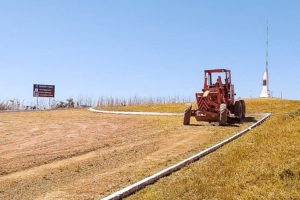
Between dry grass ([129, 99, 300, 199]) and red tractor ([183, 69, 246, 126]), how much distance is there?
9.05 metres

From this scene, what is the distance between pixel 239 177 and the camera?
9688 millimetres

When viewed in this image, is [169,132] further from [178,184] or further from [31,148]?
[178,184]

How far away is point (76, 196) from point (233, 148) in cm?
651

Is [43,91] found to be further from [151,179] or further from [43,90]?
[151,179]

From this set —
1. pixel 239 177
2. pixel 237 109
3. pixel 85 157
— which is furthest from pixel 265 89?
pixel 239 177

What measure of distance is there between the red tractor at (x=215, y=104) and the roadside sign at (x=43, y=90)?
33850mm

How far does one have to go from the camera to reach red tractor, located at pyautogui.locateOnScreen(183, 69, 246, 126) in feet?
74.8

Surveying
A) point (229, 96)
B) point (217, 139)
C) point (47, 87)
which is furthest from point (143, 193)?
point (47, 87)

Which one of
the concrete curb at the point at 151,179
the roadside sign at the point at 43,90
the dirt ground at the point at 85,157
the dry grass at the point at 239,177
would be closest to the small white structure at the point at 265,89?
the roadside sign at the point at 43,90

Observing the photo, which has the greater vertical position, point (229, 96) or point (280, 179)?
Result: point (229, 96)

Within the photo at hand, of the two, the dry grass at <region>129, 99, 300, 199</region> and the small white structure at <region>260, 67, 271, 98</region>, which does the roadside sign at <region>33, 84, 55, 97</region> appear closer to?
the small white structure at <region>260, 67, 271, 98</region>

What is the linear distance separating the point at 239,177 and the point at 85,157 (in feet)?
15.9

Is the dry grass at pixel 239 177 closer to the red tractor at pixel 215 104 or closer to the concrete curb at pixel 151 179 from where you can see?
the concrete curb at pixel 151 179

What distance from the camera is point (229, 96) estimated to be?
24.9m
